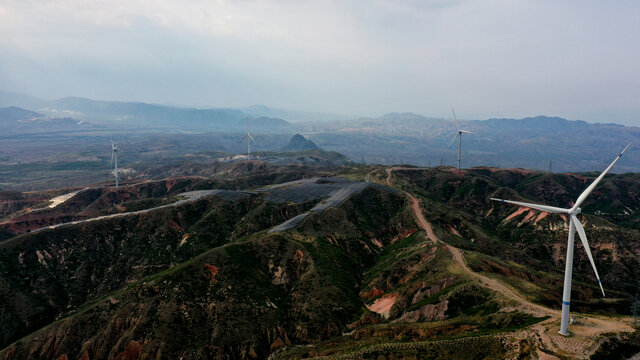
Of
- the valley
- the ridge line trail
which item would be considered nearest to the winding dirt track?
the ridge line trail

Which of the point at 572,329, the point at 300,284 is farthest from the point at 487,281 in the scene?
the point at 300,284

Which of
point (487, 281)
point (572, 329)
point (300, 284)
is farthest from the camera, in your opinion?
point (300, 284)

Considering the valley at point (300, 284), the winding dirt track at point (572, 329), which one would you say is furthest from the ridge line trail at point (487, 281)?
the valley at point (300, 284)

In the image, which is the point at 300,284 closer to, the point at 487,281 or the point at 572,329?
A: the point at 487,281

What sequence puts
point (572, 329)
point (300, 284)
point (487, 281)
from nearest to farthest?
point (572, 329) < point (487, 281) < point (300, 284)

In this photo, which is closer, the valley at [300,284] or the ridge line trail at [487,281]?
the ridge line trail at [487,281]

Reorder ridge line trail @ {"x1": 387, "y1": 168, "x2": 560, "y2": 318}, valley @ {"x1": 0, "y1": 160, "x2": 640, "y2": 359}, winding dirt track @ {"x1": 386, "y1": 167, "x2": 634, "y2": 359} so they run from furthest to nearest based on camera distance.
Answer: valley @ {"x1": 0, "y1": 160, "x2": 640, "y2": 359}
ridge line trail @ {"x1": 387, "y1": 168, "x2": 560, "y2": 318}
winding dirt track @ {"x1": 386, "y1": 167, "x2": 634, "y2": 359}

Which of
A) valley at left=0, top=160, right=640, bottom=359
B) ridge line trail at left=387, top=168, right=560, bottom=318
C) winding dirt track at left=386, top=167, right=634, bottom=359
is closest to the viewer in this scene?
winding dirt track at left=386, top=167, right=634, bottom=359

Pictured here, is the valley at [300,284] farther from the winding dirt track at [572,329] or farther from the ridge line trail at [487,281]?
the ridge line trail at [487,281]

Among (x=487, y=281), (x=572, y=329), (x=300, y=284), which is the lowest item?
(x=300, y=284)

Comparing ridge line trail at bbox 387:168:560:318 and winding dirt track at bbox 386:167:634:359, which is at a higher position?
winding dirt track at bbox 386:167:634:359

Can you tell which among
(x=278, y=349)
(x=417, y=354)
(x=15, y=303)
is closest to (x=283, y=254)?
(x=278, y=349)

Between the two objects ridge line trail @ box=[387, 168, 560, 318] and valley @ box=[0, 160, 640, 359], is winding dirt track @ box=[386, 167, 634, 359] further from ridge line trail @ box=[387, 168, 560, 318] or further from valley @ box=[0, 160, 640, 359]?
valley @ box=[0, 160, 640, 359]
